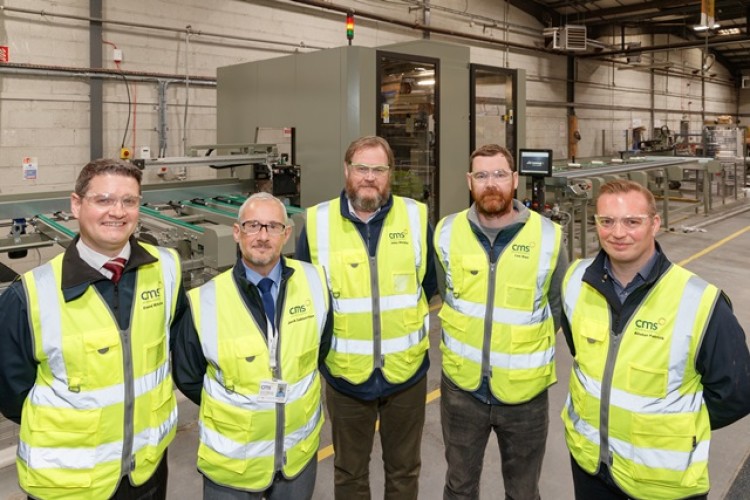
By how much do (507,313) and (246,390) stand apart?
0.88m

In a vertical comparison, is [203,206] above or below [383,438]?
above

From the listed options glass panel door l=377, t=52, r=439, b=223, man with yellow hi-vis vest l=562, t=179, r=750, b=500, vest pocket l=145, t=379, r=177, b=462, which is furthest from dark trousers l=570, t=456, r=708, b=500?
glass panel door l=377, t=52, r=439, b=223

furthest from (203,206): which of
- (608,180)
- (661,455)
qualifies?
(608,180)

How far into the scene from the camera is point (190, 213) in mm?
4633

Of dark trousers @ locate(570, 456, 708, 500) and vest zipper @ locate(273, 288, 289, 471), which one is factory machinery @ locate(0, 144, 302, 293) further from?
dark trousers @ locate(570, 456, 708, 500)

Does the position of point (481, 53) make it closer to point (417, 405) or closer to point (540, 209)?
point (540, 209)

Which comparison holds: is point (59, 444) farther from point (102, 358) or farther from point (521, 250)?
point (521, 250)

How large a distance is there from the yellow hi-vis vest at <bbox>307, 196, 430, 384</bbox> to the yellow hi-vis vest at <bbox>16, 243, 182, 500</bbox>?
671 mm

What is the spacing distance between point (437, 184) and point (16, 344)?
12.6ft

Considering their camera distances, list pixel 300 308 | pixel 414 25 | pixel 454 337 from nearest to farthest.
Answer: pixel 300 308, pixel 454 337, pixel 414 25

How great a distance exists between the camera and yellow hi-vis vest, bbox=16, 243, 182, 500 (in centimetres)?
138

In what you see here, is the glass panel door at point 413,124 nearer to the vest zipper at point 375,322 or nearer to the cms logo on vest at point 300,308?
the vest zipper at point 375,322

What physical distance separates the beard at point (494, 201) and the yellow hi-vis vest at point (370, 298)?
11.5 inches

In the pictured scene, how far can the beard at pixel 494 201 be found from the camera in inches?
74.4
